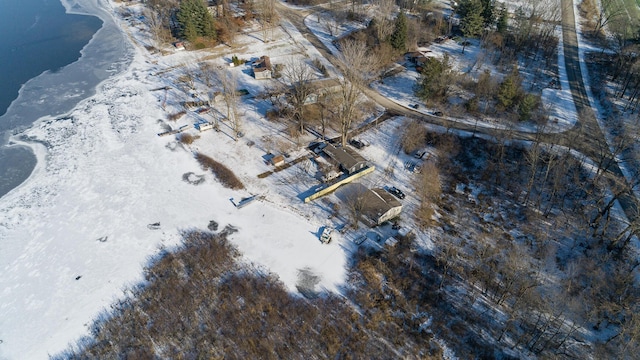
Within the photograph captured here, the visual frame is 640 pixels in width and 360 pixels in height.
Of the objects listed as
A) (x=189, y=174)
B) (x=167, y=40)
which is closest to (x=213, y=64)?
(x=167, y=40)

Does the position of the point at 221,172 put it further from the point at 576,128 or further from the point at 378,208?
the point at 576,128

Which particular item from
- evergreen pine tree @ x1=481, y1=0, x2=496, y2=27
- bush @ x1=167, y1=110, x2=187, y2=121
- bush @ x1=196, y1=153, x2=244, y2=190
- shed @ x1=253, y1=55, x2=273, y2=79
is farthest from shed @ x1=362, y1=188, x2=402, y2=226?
evergreen pine tree @ x1=481, y1=0, x2=496, y2=27

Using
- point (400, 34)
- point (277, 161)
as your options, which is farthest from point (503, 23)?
point (277, 161)

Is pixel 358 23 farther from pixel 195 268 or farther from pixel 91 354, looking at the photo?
pixel 91 354

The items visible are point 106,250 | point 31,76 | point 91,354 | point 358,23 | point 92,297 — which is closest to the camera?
point 91,354

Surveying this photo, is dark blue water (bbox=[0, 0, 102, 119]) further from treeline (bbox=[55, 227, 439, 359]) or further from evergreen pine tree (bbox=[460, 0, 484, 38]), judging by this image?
evergreen pine tree (bbox=[460, 0, 484, 38])

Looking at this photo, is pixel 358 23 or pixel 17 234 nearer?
pixel 17 234

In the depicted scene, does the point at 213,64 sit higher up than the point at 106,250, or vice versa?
the point at 213,64
